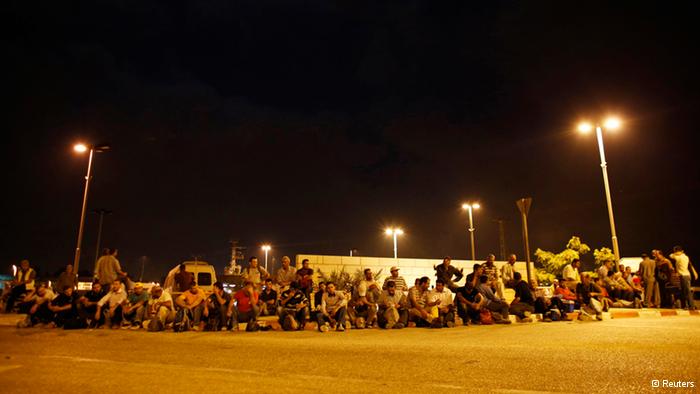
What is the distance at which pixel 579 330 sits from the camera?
9906 mm

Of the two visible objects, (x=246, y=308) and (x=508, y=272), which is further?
(x=508, y=272)

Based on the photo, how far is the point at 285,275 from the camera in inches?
531

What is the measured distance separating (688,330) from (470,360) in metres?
5.99

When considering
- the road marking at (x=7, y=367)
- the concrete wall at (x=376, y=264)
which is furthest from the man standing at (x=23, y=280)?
the road marking at (x=7, y=367)

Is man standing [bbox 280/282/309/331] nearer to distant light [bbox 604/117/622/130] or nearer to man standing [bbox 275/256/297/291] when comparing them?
man standing [bbox 275/256/297/291]

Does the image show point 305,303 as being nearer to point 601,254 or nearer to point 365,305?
point 365,305

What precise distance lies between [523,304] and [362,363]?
26.1 ft

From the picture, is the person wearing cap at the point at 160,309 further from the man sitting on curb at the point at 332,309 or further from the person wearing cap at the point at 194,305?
the man sitting on curb at the point at 332,309

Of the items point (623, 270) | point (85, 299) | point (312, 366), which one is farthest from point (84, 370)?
point (623, 270)

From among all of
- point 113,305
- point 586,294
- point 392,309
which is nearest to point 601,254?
point 586,294

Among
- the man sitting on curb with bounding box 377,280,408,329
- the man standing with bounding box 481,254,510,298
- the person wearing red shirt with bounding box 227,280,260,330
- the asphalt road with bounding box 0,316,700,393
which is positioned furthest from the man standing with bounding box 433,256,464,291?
the person wearing red shirt with bounding box 227,280,260,330

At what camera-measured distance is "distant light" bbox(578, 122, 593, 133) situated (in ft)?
61.5

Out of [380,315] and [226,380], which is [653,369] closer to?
[226,380]

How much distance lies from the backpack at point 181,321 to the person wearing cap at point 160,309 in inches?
13.1
